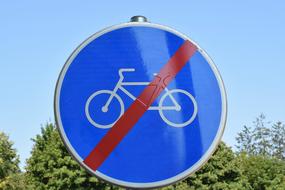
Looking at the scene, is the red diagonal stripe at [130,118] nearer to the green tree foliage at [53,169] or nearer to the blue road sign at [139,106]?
the blue road sign at [139,106]

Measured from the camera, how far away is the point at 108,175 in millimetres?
2336

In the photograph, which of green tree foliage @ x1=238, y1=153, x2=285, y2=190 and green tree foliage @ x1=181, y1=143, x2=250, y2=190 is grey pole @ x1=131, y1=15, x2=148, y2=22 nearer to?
green tree foliage @ x1=181, y1=143, x2=250, y2=190

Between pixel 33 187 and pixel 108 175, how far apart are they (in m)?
35.9

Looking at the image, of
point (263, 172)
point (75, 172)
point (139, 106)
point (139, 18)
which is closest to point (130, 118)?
point (139, 106)

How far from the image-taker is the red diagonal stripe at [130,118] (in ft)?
7.73

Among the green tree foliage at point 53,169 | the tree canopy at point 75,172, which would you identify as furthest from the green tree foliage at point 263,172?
the green tree foliage at point 53,169

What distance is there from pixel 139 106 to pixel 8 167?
37885 mm

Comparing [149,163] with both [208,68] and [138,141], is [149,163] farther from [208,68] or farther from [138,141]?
[208,68]

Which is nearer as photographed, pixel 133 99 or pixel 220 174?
pixel 133 99

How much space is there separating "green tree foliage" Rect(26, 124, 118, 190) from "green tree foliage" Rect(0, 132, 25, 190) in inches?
34.2

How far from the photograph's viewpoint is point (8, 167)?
38750mm

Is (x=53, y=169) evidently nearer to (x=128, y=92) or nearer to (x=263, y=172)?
(x=263, y=172)

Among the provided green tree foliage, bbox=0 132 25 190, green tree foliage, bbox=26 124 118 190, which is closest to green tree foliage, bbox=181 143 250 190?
green tree foliage, bbox=26 124 118 190

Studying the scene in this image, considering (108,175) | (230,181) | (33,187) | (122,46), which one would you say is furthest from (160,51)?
(230,181)
